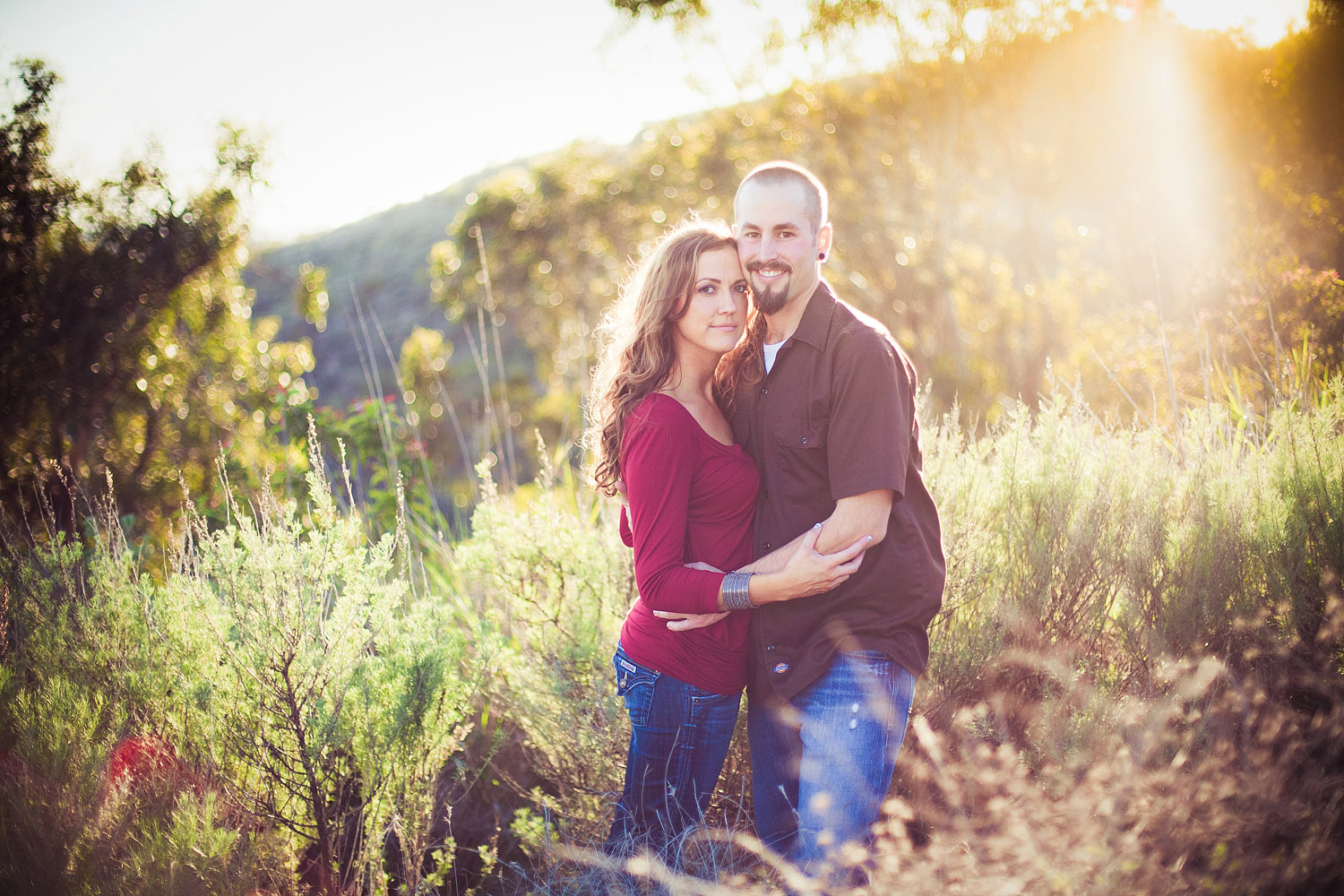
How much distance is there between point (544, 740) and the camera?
3.03 meters

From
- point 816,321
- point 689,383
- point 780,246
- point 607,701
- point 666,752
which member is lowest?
point 607,701

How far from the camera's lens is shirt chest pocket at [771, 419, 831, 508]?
7.10ft

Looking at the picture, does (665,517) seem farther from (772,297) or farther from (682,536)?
(772,297)

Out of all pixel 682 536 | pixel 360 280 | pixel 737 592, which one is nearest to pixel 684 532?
pixel 682 536

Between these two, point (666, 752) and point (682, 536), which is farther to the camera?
point (666, 752)

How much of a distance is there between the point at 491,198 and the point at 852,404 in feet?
47.0

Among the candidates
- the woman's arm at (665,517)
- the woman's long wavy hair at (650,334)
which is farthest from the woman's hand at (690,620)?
the woman's long wavy hair at (650,334)

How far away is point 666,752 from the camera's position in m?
2.19

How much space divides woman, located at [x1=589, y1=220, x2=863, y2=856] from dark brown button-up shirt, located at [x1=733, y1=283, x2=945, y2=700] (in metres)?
0.10

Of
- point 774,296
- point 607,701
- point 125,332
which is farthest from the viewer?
point 125,332

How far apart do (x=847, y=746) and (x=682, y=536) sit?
0.69 metres

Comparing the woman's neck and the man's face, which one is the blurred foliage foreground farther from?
the man's face

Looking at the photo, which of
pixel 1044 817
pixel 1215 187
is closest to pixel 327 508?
pixel 1044 817

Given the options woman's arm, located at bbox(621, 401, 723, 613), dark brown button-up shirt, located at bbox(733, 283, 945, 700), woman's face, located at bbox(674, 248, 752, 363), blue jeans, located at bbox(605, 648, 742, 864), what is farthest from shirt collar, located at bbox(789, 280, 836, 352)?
blue jeans, located at bbox(605, 648, 742, 864)
